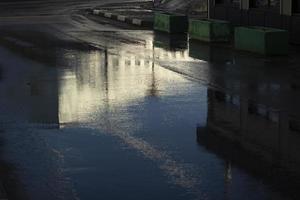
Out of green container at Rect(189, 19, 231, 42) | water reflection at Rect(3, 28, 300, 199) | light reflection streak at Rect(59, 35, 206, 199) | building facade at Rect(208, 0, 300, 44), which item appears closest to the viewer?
water reflection at Rect(3, 28, 300, 199)

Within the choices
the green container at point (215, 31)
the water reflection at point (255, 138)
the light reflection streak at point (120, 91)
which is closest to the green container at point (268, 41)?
the light reflection streak at point (120, 91)

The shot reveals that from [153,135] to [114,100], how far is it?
296cm

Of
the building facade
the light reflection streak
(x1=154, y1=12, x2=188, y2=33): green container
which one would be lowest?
the light reflection streak

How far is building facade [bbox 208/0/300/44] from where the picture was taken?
72.5ft

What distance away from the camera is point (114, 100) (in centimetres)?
1243

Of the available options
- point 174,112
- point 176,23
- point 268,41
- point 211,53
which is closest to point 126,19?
point 176,23

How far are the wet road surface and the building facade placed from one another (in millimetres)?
2950

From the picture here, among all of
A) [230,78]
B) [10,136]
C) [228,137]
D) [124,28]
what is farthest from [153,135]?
[124,28]

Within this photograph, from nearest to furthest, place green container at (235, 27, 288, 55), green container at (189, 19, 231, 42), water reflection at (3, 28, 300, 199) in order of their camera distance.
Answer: water reflection at (3, 28, 300, 199) < green container at (235, 27, 288, 55) < green container at (189, 19, 231, 42)

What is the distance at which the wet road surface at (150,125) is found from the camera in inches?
287

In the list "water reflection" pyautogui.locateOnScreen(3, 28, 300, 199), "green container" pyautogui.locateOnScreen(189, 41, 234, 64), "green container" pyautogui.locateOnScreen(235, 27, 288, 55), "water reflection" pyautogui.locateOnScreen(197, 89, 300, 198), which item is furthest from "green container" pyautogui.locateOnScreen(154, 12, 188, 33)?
"water reflection" pyautogui.locateOnScreen(197, 89, 300, 198)

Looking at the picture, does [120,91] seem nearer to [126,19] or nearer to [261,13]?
[261,13]

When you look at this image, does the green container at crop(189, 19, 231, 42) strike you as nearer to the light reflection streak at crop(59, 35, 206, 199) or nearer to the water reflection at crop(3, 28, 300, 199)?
the light reflection streak at crop(59, 35, 206, 199)

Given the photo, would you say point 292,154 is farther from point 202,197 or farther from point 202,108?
point 202,108
